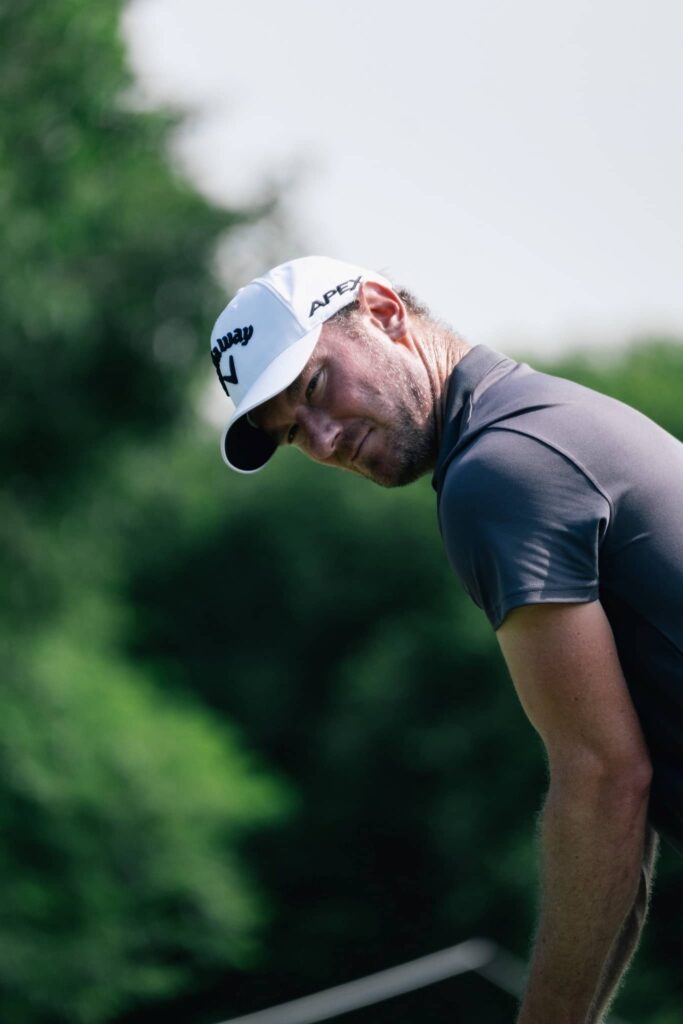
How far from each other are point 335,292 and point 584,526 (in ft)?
1.89

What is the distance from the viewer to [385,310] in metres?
1.98

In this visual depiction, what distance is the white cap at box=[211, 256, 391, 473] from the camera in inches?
74.3

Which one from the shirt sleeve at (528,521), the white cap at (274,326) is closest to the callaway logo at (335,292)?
the white cap at (274,326)

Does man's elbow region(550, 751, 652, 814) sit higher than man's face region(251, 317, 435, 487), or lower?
lower

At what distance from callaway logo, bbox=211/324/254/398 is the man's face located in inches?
3.1

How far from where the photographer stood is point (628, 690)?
64.9 inches

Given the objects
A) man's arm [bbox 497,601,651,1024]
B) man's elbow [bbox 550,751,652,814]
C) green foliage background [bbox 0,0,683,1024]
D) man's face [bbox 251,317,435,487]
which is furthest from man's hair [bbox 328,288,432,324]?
green foliage background [bbox 0,0,683,1024]

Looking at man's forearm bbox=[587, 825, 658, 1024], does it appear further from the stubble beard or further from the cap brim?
the cap brim

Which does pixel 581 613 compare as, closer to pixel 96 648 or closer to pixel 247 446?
pixel 247 446

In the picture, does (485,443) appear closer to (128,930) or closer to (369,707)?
(128,930)

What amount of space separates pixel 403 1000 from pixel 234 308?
70.9 inches

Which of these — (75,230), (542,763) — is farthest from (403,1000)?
(542,763)

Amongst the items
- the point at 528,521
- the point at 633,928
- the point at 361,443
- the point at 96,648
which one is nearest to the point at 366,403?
the point at 361,443

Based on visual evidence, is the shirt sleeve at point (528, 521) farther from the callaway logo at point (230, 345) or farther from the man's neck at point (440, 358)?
the callaway logo at point (230, 345)
